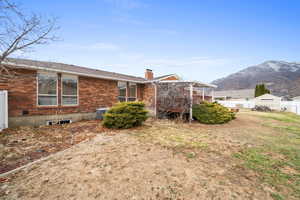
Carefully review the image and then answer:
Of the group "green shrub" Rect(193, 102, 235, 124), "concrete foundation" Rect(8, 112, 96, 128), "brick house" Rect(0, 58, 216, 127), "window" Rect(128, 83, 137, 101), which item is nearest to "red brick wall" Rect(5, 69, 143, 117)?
"brick house" Rect(0, 58, 216, 127)

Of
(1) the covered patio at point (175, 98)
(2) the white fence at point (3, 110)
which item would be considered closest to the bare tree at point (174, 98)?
(1) the covered patio at point (175, 98)

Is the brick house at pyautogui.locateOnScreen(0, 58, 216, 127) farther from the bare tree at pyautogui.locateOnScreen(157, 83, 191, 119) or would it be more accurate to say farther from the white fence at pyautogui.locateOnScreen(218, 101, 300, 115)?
the white fence at pyautogui.locateOnScreen(218, 101, 300, 115)

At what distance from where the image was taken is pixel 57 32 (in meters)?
4.64

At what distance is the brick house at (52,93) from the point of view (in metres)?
6.24

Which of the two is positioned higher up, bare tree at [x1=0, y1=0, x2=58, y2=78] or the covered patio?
bare tree at [x1=0, y1=0, x2=58, y2=78]

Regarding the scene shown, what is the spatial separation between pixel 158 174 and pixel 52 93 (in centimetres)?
752

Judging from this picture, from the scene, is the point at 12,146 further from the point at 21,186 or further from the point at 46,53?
the point at 46,53

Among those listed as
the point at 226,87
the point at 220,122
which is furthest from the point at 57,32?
the point at 226,87

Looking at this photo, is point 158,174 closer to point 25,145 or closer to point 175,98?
point 25,145

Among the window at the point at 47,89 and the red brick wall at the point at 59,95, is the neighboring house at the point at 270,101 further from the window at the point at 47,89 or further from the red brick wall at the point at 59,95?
the window at the point at 47,89

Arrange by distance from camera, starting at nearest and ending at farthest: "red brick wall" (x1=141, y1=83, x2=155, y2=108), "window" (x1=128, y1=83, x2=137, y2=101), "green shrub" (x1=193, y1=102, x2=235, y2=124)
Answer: "green shrub" (x1=193, y1=102, x2=235, y2=124) → "window" (x1=128, y1=83, x2=137, y2=101) → "red brick wall" (x1=141, y1=83, x2=155, y2=108)

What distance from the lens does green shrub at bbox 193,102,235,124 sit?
28.4 ft

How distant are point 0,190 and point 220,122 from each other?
9.63m

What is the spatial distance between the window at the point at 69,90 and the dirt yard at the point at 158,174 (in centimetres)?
474
